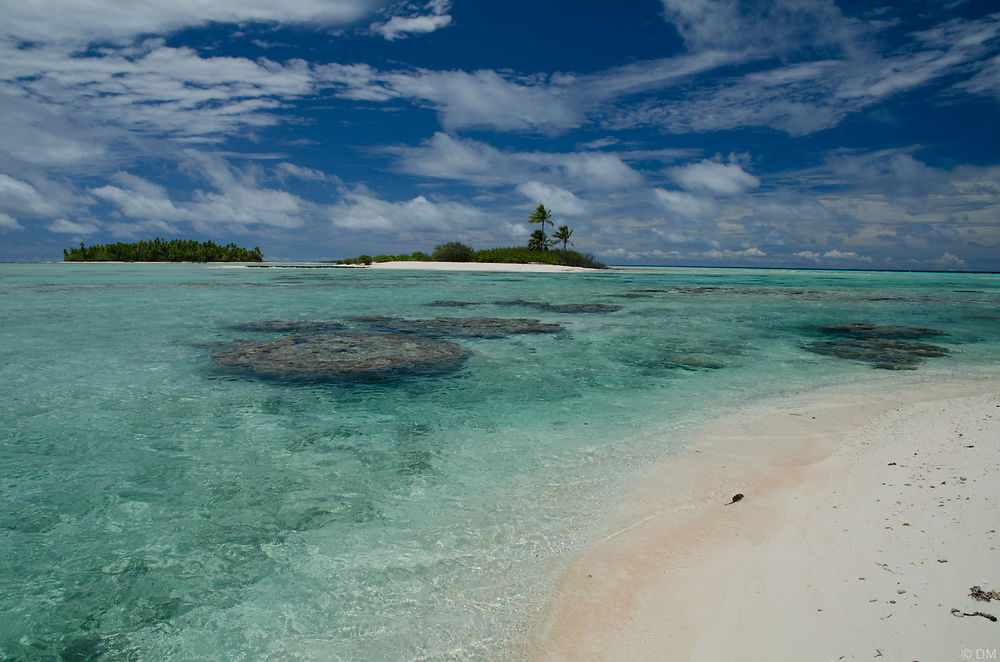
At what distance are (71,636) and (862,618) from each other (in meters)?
4.45

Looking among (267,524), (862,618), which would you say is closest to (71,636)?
(267,524)

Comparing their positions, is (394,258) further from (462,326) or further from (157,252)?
(462,326)

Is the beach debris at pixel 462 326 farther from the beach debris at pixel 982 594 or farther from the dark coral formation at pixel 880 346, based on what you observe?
the beach debris at pixel 982 594

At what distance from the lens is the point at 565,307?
73.7ft

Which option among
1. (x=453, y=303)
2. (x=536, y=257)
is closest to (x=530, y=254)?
(x=536, y=257)

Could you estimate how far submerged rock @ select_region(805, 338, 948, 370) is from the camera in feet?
35.5

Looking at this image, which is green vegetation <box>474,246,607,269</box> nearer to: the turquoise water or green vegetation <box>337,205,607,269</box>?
green vegetation <box>337,205,607,269</box>

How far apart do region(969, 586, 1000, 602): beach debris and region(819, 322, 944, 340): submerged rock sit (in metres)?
14.2

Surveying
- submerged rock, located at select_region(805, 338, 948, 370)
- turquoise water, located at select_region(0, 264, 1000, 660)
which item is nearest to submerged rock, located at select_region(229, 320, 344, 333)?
turquoise water, located at select_region(0, 264, 1000, 660)

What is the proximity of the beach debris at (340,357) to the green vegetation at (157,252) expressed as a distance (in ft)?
364

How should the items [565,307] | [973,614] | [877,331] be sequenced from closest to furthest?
1. [973,614]
2. [877,331]
3. [565,307]

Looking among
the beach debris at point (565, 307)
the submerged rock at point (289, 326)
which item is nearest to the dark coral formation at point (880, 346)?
the beach debris at point (565, 307)

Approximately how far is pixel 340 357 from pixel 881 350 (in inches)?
499

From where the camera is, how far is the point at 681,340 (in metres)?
14.0
